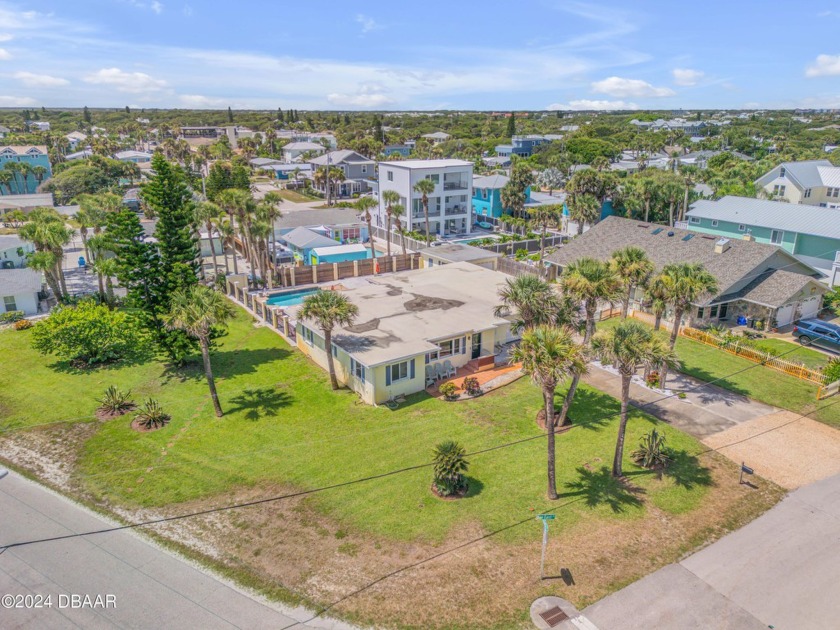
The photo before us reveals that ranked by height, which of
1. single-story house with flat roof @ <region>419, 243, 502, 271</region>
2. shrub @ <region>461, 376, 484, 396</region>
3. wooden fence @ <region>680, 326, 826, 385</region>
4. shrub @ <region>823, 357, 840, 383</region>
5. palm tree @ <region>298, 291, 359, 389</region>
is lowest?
shrub @ <region>461, 376, 484, 396</region>

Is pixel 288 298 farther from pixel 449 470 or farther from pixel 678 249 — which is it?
pixel 678 249

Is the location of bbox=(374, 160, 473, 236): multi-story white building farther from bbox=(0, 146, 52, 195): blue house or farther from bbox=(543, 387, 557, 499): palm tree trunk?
bbox=(0, 146, 52, 195): blue house

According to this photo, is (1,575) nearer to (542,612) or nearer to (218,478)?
(218,478)

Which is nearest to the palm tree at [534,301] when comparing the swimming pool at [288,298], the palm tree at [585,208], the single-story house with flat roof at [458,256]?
the single-story house with flat roof at [458,256]

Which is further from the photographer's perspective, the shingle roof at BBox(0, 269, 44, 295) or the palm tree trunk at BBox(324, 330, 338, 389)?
the shingle roof at BBox(0, 269, 44, 295)

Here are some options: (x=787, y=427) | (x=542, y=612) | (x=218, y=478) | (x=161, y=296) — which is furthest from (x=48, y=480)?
(x=787, y=427)

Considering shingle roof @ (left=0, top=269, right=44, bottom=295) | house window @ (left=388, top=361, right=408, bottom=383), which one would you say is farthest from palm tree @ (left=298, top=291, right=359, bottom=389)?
shingle roof @ (left=0, top=269, right=44, bottom=295)

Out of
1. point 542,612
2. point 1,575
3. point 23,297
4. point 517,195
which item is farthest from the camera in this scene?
point 517,195

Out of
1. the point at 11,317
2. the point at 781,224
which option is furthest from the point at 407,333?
the point at 781,224
